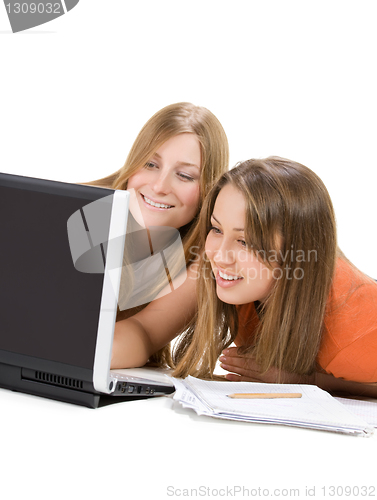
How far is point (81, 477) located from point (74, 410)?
0.94 feet

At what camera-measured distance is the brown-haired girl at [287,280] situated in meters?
1.44

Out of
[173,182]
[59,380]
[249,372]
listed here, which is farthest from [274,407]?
[173,182]

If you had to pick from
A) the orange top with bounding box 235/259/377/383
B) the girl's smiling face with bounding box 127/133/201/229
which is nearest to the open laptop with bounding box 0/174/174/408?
the orange top with bounding box 235/259/377/383

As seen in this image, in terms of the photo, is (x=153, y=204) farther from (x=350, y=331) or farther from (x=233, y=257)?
(x=350, y=331)

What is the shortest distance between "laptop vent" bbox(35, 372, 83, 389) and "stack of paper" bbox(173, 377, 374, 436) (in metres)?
0.21

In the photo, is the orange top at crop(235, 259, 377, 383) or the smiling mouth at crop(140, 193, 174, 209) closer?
the orange top at crop(235, 259, 377, 383)

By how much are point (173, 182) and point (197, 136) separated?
0.17 meters

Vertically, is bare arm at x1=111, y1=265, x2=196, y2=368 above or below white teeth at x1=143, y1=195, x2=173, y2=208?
below

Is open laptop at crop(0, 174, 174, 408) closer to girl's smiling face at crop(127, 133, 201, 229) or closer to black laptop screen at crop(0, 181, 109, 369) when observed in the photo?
black laptop screen at crop(0, 181, 109, 369)

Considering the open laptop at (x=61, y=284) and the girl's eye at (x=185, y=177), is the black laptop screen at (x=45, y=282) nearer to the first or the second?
Answer: the open laptop at (x=61, y=284)

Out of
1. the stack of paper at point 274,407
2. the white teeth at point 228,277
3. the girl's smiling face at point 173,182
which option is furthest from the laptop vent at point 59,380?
the girl's smiling face at point 173,182

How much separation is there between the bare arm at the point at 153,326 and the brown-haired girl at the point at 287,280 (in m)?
0.13

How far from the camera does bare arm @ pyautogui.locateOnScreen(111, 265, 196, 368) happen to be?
156 centimetres

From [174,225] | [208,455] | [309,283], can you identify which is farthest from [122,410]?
[174,225]
